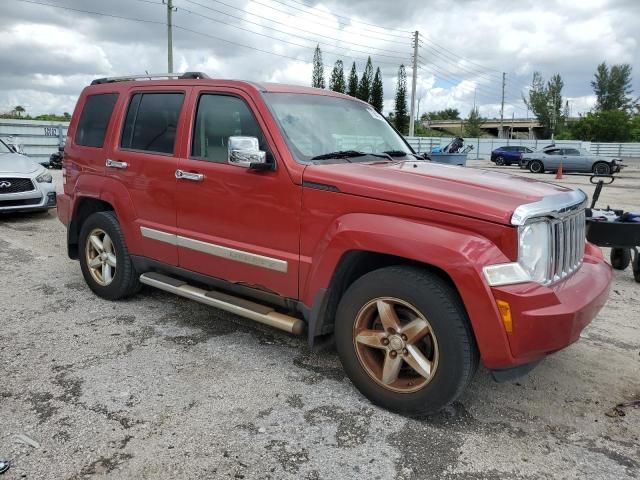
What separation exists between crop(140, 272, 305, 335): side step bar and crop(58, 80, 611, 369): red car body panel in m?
0.16

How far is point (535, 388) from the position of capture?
3.56 meters

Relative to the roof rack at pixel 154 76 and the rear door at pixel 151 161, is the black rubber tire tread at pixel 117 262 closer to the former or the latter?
the rear door at pixel 151 161

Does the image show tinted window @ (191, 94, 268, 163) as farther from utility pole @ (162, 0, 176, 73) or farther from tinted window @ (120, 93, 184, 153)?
utility pole @ (162, 0, 176, 73)

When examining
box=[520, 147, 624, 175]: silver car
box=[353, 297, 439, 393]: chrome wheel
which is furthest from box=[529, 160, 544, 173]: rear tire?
box=[353, 297, 439, 393]: chrome wheel

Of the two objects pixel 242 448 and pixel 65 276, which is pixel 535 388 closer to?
pixel 242 448

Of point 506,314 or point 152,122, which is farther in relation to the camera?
point 152,122

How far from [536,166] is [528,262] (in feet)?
98.6

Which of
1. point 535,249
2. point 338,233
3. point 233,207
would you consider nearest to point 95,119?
point 233,207

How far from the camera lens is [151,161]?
4.40m

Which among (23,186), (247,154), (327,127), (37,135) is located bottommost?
(23,186)

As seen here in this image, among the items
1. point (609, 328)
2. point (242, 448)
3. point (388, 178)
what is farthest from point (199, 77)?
point (609, 328)

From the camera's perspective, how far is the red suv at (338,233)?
2.81 meters

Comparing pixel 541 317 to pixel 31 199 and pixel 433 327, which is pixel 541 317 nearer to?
pixel 433 327

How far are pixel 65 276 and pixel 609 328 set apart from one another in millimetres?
5433
